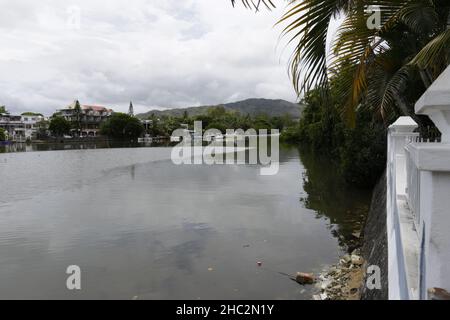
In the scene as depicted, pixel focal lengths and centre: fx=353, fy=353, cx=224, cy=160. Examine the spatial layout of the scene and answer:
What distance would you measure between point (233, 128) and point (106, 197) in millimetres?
76165

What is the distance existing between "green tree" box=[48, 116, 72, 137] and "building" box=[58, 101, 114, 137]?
14.7ft

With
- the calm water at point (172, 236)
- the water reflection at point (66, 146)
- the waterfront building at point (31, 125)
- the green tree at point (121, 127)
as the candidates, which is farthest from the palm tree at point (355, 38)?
the waterfront building at point (31, 125)

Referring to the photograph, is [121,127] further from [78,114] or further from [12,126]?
[12,126]

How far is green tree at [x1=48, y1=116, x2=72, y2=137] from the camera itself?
76.7 metres

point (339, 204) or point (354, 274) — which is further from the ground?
point (339, 204)

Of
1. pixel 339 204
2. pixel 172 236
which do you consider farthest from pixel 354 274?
pixel 339 204

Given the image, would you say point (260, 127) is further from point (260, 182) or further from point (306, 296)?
point (306, 296)

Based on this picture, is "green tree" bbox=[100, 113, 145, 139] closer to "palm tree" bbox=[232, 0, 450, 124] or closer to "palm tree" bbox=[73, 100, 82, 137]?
"palm tree" bbox=[73, 100, 82, 137]

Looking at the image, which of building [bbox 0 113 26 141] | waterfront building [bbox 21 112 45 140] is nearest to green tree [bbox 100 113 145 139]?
waterfront building [bbox 21 112 45 140]

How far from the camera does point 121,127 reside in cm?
7969

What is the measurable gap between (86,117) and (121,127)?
45.4 ft

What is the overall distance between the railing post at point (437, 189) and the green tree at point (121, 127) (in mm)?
81555

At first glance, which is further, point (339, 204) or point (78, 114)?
point (78, 114)
